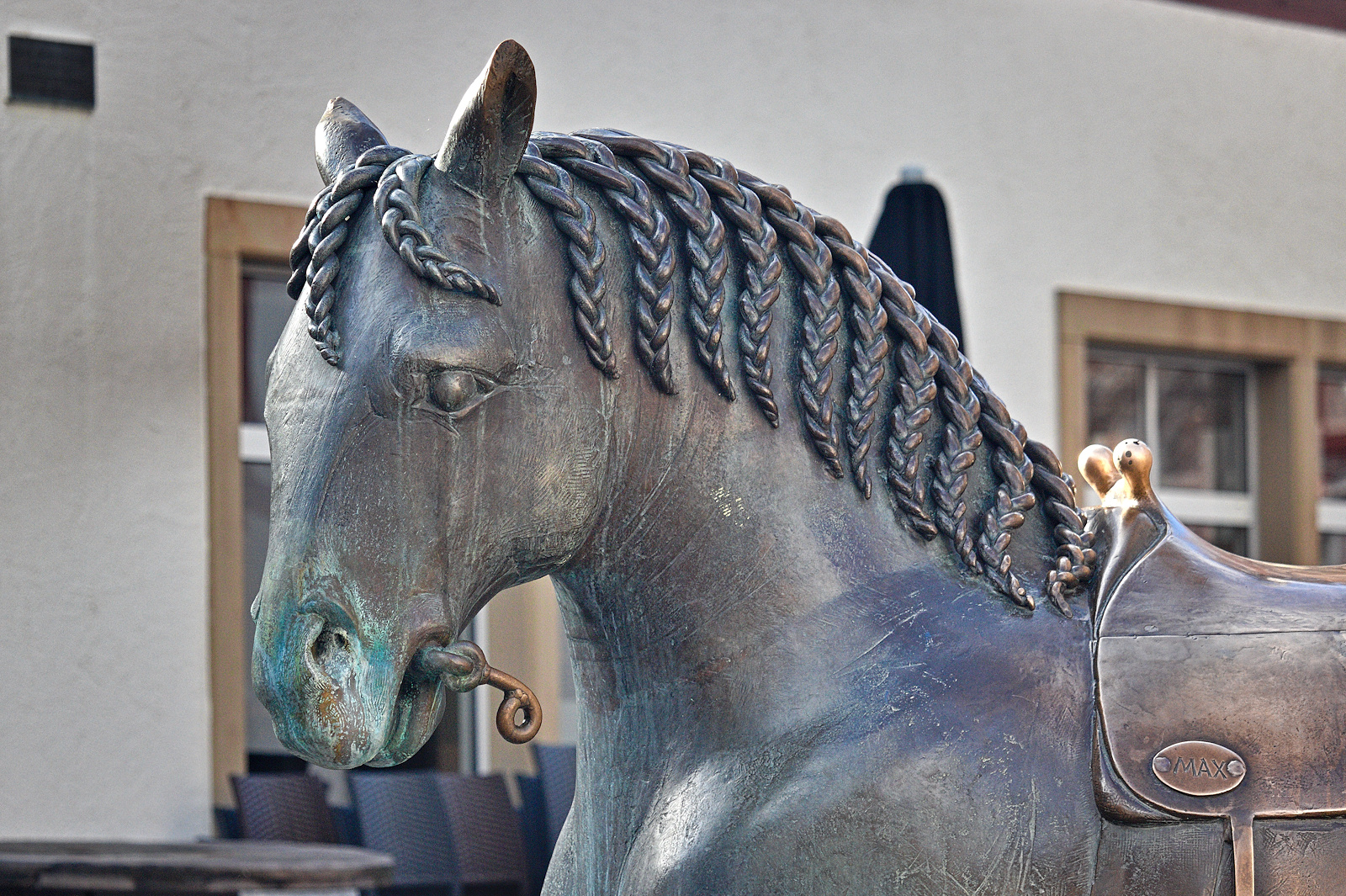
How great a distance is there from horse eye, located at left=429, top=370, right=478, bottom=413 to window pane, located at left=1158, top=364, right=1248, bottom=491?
6.60 meters

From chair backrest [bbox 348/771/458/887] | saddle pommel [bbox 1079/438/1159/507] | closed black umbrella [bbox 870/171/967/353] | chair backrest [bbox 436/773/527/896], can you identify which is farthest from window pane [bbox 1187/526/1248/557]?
saddle pommel [bbox 1079/438/1159/507]

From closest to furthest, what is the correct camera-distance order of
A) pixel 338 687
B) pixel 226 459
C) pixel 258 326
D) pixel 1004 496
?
pixel 338 687 < pixel 1004 496 < pixel 226 459 < pixel 258 326

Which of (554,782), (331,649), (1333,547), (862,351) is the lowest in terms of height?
(554,782)

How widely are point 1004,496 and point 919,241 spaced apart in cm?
345

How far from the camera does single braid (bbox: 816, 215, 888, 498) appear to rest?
4.79 feet

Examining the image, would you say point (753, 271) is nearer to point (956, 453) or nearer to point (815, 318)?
point (815, 318)

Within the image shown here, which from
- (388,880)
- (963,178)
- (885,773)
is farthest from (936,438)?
(963,178)

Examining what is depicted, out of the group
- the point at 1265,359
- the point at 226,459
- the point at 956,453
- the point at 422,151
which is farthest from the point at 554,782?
the point at 956,453

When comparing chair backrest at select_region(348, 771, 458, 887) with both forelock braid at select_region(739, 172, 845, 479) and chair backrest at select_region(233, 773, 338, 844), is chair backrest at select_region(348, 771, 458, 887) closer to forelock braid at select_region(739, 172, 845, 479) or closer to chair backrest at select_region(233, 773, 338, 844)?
chair backrest at select_region(233, 773, 338, 844)

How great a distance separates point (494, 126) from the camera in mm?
1345

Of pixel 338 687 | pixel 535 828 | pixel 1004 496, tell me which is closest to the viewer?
pixel 338 687

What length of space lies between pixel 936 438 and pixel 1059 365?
225 inches

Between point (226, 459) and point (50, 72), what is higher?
point (50, 72)

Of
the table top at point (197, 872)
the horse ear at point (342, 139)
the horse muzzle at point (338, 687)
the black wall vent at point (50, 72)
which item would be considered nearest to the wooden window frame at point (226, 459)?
the black wall vent at point (50, 72)
